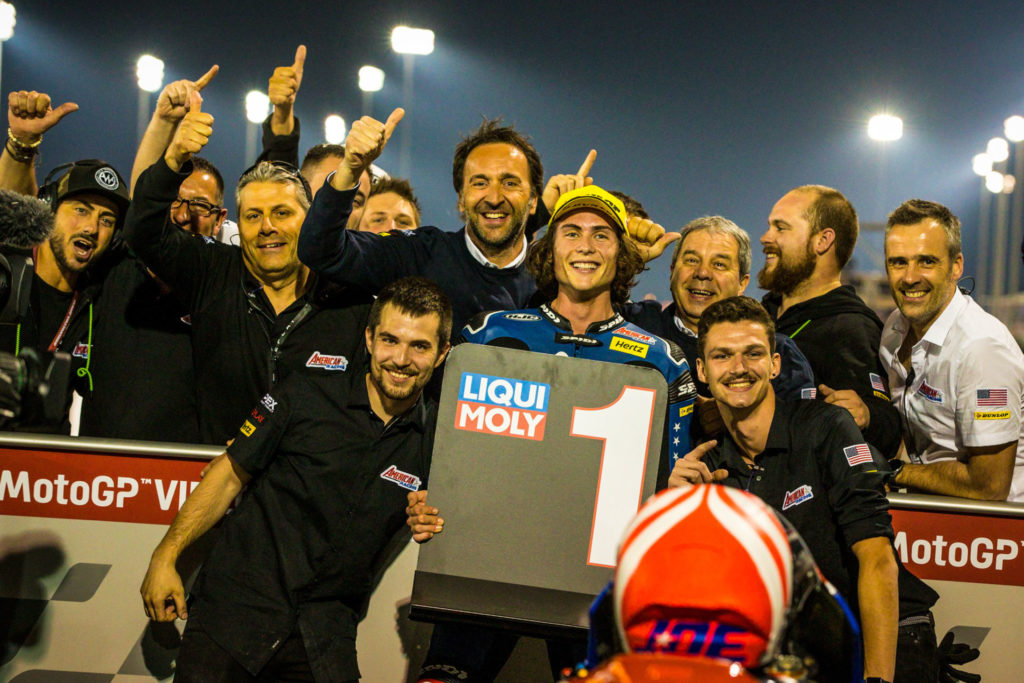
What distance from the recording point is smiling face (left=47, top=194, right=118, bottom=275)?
439cm

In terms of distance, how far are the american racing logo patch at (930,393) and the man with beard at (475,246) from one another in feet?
6.35

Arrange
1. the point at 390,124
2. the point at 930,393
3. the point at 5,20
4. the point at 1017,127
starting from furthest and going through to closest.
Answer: the point at 1017,127
the point at 5,20
the point at 930,393
the point at 390,124

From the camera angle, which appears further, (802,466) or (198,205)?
(198,205)

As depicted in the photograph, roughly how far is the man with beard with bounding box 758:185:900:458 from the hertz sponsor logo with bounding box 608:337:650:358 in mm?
1265

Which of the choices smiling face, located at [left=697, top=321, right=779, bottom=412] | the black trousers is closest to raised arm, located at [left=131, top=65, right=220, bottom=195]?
the black trousers

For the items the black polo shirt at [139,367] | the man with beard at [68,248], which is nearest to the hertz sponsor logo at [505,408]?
the black polo shirt at [139,367]

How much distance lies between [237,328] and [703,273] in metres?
2.29

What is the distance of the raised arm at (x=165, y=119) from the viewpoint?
412 cm

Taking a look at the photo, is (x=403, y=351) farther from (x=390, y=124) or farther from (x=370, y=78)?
(x=370, y=78)

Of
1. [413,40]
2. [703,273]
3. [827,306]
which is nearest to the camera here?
[703,273]

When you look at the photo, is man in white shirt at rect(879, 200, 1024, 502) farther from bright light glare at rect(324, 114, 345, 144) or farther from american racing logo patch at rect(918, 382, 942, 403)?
bright light glare at rect(324, 114, 345, 144)

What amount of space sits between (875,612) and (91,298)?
3803mm

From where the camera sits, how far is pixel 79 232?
4.40m

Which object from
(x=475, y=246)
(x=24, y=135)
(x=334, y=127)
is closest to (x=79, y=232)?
(x=24, y=135)
